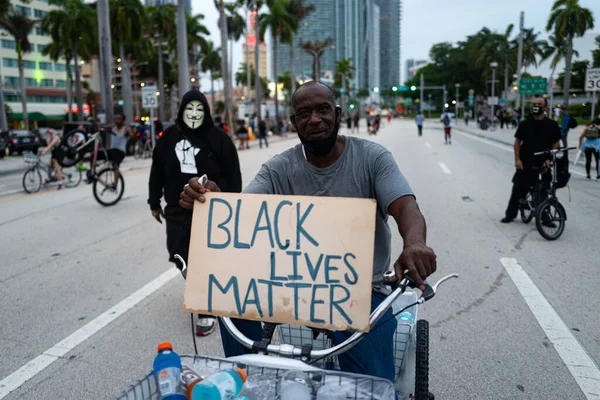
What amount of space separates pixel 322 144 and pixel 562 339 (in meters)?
2.85

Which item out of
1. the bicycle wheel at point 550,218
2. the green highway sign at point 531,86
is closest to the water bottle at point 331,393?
the bicycle wheel at point 550,218

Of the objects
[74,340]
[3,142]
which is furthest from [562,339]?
[3,142]

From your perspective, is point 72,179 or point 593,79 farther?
point 593,79

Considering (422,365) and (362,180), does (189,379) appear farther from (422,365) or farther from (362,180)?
(362,180)

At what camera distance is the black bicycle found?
740 centimetres

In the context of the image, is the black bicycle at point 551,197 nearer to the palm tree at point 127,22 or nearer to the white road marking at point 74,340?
the white road marking at point 74,340

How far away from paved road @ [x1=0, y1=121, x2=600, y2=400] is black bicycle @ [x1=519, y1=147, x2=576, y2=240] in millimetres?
196

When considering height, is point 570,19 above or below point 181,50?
above

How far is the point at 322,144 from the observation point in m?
2.50

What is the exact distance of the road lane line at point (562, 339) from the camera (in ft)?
11.5

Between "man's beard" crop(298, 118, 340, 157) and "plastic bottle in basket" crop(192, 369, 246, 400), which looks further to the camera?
"man's beard" crop(298, 118, 340, 157)

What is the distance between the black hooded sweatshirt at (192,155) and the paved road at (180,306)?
48.4 inches

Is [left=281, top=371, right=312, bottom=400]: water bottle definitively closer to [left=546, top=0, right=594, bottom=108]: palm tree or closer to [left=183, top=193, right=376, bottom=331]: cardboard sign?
[left=183, top=193, right=376, bottom=331]: cardboard sign

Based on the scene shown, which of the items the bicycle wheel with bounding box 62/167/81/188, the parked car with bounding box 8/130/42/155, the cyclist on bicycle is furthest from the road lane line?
the parked car with bounding box 8/130/42/155
